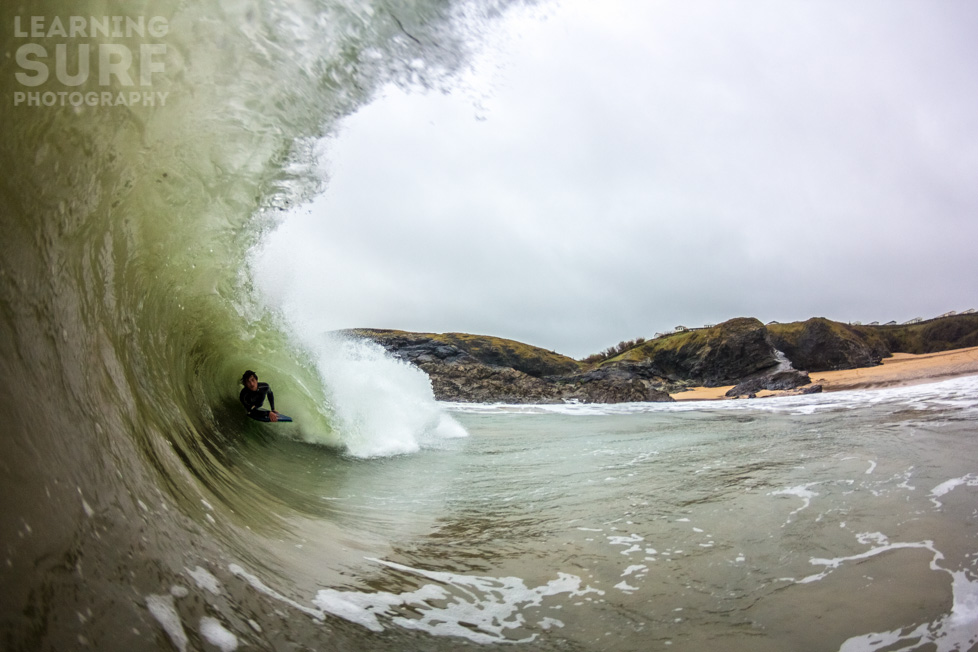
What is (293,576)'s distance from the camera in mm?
2248

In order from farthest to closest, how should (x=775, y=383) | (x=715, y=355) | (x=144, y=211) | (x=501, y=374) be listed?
1. (x=715, y=355)
2. (x=501, y=374)
3. (x=775, y=383)
4. (x=144, y=211)

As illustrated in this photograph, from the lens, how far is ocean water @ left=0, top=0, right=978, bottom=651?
1673mm

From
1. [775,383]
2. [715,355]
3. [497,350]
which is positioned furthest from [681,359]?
[497,350]

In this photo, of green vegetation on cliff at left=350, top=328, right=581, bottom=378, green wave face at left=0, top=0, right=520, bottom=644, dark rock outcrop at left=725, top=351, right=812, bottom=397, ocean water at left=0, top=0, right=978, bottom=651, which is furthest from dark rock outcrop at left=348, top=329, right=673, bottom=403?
ocean water at left=0, top=0, right=978, bottom=651

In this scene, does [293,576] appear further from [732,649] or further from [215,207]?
[215,207]

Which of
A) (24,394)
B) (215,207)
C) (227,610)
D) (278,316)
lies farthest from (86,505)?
(278,316)

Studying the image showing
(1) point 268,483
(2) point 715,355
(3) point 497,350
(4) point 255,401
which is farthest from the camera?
(3) point 497,350

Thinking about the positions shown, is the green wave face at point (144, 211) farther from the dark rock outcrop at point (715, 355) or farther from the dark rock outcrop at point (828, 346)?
the dark rock outcrop at point (828, 346)

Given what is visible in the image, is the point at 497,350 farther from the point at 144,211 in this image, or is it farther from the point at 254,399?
the point at 144,211

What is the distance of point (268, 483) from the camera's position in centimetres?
427

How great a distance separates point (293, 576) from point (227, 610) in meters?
0.55

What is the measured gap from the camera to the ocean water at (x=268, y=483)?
5.49 feet

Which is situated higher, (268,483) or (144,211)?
(144,211)

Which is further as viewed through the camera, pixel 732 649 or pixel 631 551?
pixel 631 551
